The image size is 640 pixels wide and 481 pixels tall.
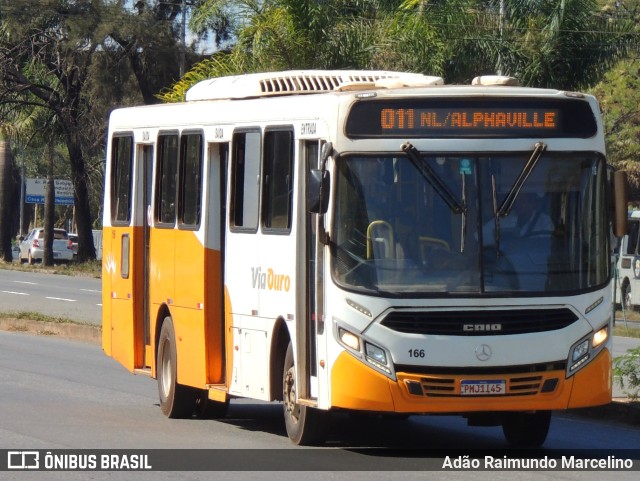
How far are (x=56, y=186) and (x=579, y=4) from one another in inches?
1293

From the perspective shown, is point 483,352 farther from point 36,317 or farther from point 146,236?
point 36,317

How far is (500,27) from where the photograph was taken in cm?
2514

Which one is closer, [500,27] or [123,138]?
[123,138]

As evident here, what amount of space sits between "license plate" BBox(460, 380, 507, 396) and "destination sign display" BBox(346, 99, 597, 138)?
1.86 metres

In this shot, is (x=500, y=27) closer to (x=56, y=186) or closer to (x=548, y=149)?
(x=548, y=149)

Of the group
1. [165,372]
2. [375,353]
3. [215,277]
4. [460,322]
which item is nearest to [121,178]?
[165,372]

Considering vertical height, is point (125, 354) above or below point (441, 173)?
below

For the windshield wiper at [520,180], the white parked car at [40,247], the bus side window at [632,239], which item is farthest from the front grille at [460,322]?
the white parked car at [40,247]

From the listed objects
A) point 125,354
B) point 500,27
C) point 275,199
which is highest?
point 500,27

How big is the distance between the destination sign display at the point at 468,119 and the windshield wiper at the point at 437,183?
0.49 ft

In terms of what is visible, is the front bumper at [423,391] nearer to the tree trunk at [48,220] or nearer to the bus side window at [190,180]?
the bus side window at [190,180]

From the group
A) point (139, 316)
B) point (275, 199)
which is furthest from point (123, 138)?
point (275, 199)

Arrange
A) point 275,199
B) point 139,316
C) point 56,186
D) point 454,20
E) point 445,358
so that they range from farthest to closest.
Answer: point 56,186, point 454,20, point 139,316, point 275,199, point 445,358

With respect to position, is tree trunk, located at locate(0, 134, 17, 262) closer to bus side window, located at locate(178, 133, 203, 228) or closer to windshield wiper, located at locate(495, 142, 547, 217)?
bus side window, located at locate(178, 133, 203, 228)
